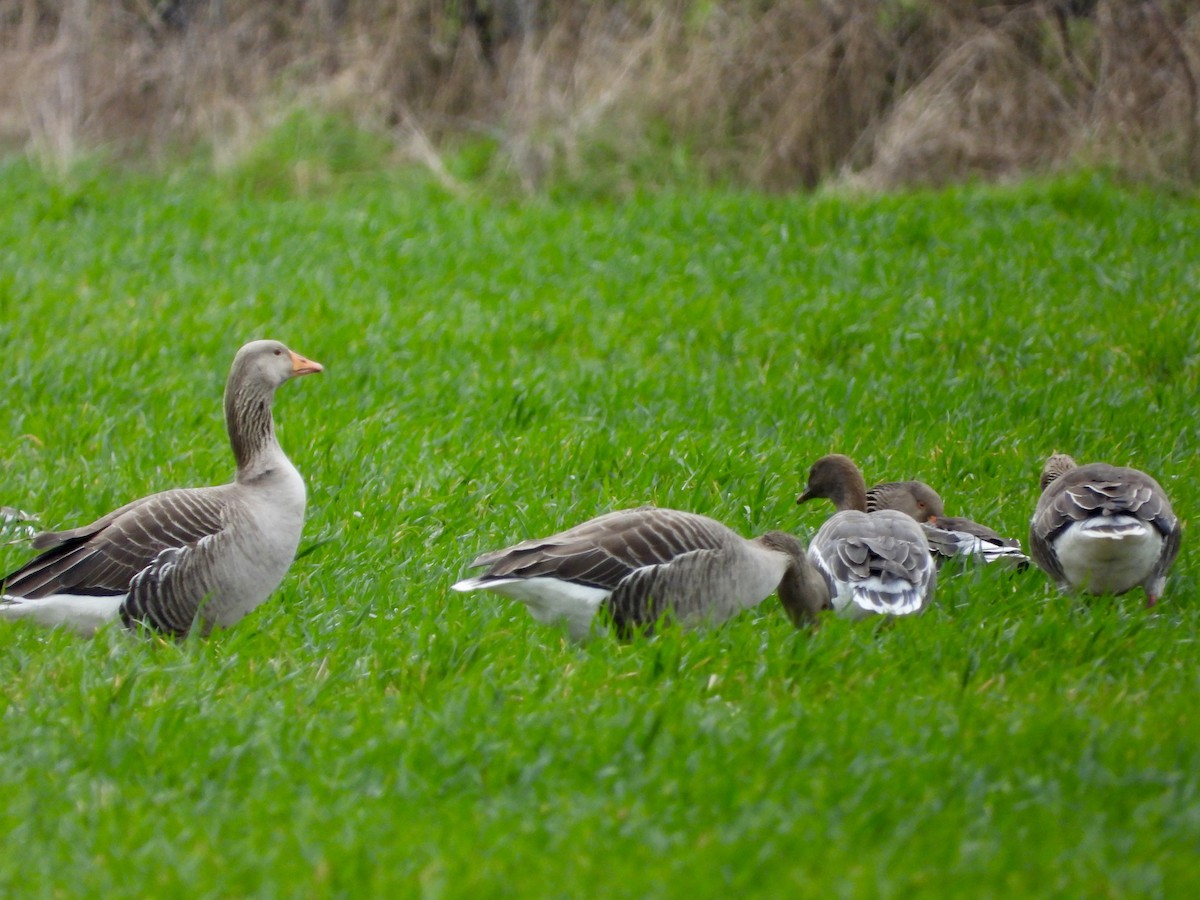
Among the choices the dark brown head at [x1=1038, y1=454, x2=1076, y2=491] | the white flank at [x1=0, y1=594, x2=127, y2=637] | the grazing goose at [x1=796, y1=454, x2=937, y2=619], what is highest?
the white flank at [x1=0, y1=594, x2=127, y2=637]

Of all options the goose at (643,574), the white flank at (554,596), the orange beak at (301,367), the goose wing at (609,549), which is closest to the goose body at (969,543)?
the goose at (643,574)

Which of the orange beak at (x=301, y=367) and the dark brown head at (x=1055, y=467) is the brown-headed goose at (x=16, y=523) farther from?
the dark brown head at (x=1055, y=467)

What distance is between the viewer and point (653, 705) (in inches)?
170

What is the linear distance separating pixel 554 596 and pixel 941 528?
198 cm

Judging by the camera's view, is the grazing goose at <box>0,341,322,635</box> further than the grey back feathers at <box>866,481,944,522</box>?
No

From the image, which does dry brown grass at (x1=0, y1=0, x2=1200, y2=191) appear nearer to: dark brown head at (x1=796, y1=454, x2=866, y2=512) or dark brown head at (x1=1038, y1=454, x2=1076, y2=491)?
dark brown head at (x1=1038, y1=454, x2=1076, y2=491)

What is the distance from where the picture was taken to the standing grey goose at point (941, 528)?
589cm

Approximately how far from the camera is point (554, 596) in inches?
193

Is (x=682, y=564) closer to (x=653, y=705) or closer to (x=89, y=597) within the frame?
(x=653, y=705)

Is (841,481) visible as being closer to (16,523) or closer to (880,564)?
(880,564)

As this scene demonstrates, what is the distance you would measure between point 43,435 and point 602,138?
700 cm

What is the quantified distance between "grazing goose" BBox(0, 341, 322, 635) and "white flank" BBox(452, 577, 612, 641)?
72cm

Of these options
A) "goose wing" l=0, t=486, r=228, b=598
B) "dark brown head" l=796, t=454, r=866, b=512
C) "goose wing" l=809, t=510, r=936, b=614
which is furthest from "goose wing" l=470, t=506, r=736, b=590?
"dark brown head" l=796, t=454, r=866, b=512

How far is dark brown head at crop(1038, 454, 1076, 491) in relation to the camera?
6.36 m
